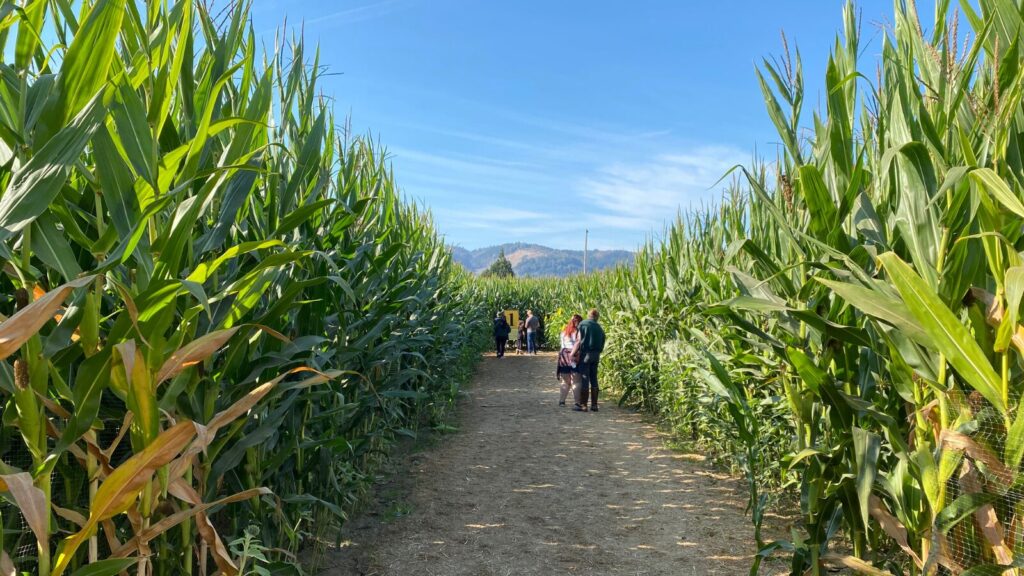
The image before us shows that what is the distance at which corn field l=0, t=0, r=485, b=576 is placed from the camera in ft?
4.59

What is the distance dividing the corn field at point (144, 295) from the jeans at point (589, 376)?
6654 mm

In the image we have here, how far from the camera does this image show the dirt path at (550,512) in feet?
13.2

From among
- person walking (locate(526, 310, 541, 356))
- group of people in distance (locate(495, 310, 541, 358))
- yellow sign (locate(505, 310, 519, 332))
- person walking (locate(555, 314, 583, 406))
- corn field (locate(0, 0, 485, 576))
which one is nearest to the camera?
corn field (locate(0, 0, 485, 576))

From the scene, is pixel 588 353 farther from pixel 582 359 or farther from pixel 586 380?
pixel 586 380

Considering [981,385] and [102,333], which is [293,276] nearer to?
[102,333]

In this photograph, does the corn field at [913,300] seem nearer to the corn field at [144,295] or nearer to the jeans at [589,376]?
the corn field at [144,295]

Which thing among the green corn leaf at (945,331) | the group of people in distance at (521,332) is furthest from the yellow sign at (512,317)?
the green corn leaf at (945,331)

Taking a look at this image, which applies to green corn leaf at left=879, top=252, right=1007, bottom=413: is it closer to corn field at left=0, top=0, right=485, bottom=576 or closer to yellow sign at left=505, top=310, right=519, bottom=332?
corn field at left=0, top=0, right=485, bottom=576

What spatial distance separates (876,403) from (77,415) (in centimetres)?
287

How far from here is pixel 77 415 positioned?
57.5 inches

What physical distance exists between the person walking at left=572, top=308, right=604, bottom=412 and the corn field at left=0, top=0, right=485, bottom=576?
256 inches

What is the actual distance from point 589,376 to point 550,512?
492 centimetres

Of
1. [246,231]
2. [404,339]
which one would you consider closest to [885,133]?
[246,231]

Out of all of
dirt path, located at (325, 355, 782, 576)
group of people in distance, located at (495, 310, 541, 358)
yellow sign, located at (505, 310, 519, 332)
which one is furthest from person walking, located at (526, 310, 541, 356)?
dirt path, located at (325, 355, 782, 576)
